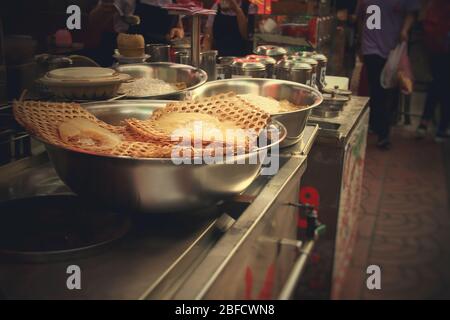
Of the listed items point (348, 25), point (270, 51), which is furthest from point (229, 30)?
point (348, 25)

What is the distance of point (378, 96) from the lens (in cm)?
558

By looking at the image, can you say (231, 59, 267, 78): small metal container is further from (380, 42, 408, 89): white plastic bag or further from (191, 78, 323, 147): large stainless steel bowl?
(380, 42, 408, 89): white plastic bag

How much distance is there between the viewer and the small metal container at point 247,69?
2.55 meters

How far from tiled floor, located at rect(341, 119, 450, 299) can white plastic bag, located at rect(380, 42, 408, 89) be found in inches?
30.0

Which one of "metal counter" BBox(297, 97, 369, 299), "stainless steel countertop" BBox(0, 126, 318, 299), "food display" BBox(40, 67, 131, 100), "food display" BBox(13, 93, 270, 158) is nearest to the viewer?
"stainless steel countertop" BBox(0, 126, 318, 299)

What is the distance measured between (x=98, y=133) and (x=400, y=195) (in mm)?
3717

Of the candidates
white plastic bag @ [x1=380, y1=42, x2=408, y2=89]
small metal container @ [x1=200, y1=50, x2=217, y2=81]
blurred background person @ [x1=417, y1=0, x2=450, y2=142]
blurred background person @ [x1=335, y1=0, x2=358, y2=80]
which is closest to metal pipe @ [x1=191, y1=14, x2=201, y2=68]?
small metal container @ [x1=200, y1=50, x2=217, y2=81]

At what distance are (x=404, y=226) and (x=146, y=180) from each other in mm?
3239

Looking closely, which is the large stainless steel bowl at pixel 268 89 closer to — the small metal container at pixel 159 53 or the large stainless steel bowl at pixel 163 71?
the large stainless steel bowl at pixel 163 71

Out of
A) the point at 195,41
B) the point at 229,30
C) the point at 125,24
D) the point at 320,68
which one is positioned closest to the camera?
the point at 195,41

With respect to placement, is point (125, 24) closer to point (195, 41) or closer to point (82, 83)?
point (195, 41)

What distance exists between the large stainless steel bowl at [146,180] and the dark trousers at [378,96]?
15.0ft

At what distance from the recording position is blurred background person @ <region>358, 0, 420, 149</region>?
5.16 meters
